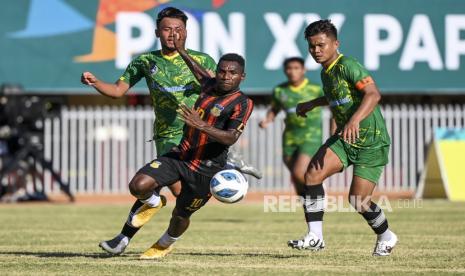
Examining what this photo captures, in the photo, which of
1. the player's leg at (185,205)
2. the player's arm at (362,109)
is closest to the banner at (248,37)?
the player's leg at (185,205)

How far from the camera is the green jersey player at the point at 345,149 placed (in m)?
11.0

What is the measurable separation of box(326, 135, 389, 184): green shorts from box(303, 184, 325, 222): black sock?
1.27 ft

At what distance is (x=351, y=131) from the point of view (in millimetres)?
10453

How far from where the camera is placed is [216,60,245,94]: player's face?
1031 cm

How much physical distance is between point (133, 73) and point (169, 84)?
0.40 m

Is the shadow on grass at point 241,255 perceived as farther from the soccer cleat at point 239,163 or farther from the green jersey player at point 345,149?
the soccer cleat at point 239,163

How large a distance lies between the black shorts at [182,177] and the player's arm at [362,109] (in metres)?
1.39

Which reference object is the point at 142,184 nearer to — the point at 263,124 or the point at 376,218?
the point at 376,218

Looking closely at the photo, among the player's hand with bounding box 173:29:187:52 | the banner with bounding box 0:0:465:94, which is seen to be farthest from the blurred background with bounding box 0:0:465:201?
the player's hand with bounding box 173:29:187:52

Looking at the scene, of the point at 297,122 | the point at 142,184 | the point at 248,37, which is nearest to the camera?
the point at 142,184

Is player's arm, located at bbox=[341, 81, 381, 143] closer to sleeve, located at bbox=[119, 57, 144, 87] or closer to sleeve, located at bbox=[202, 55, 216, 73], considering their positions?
sleeve, located at bbox=[202, 55, 216, 73]

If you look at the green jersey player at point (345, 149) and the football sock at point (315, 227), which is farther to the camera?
the football sock at point (315, 227)

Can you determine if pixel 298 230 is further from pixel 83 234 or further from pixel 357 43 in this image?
pixel 357 43

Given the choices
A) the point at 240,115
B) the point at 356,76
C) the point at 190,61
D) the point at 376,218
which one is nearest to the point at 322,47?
the point at 356,76
